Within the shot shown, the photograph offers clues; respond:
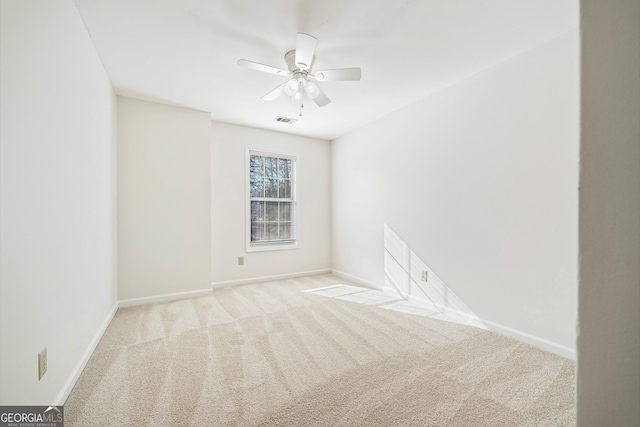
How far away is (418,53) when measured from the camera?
229 cm

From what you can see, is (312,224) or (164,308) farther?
(312,224)

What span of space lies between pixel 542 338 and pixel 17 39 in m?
3.75

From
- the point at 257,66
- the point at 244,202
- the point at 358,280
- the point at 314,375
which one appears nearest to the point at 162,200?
the point at 244,202

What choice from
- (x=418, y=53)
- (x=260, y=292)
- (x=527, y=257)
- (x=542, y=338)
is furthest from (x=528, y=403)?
(x=260, y=292)

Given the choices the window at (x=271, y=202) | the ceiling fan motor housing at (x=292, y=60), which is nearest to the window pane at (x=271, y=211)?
the window at (x=271, y=202)

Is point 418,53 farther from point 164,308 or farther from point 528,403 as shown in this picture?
point 164,308

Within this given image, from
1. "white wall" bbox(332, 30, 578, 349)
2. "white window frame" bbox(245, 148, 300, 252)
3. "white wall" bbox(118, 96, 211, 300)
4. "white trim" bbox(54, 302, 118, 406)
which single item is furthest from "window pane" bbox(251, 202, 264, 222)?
"white trim" bbox(54, 302, 118, 406)

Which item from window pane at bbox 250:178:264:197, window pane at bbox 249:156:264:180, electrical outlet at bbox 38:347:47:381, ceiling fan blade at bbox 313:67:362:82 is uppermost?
ceiling fan blade at bbox 313:67:362:82

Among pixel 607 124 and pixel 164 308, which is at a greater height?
pixel 607 124

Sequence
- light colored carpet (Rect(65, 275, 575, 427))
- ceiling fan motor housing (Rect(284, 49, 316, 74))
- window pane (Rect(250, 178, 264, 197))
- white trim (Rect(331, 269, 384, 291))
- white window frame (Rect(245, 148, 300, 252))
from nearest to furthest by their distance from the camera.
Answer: light colored carpet (Rect(65, 275, 575, 427))
ceiling fan motor housing (Rect(284, 49, 316, 74))
white trim (Rect(331, 269, 384, 291))
white window frame (Rect(245, 148, 300, 252))
window pane (Rect(250, 178, 264, 197))

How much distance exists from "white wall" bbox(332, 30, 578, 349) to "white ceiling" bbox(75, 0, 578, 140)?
0.26 m

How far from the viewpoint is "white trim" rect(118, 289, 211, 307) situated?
3148 millimetres

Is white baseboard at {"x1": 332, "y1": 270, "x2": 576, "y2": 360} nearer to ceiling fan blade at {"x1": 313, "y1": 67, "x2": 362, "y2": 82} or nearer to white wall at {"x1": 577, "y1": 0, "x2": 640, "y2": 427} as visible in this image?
white wall at {"x1": 577, "y1": 0, "x2": 640, "y2": 427}

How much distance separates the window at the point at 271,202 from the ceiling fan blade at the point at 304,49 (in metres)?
2.41
